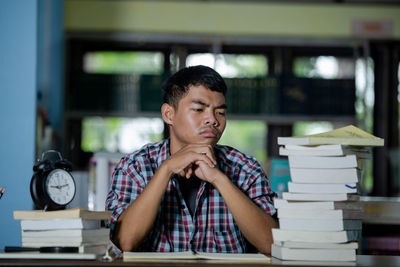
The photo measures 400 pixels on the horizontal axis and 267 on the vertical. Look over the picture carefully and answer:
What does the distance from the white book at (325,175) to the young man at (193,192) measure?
31 centimetres

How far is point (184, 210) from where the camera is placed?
7.03ft

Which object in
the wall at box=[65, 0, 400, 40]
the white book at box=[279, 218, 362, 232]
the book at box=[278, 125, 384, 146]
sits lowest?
the white book at box=[279, 218, 362, 232]

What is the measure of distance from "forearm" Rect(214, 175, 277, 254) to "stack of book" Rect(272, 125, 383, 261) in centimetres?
25

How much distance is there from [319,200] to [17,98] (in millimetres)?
1557

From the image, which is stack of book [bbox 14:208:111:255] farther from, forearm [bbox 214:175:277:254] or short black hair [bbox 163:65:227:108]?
short black hair [bbox 163:65:227:108]

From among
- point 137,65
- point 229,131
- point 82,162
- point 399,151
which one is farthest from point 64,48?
point 399,151

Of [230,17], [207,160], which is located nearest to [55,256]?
[207,160]

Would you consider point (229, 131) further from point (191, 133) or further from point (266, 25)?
point (191, 133)

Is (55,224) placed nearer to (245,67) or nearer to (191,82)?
(191,82)

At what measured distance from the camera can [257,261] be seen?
5.27ft

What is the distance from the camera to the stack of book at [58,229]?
1.61 m

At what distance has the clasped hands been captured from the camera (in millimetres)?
1904

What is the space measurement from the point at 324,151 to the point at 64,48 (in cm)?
370

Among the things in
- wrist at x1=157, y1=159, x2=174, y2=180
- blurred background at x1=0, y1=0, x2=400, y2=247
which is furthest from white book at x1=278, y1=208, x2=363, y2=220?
blurred background at x1=0, y1=0, x2=400, y2=247
